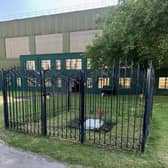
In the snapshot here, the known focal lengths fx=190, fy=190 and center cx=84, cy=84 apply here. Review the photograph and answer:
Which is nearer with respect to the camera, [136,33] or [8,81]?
[8,81]

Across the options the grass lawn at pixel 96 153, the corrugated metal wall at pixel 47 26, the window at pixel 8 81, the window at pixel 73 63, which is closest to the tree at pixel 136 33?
the window at pixel 73 63

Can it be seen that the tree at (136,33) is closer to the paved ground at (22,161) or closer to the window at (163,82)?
the window at (163,82)

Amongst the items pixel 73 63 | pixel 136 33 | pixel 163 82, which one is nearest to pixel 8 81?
pixel 136 33

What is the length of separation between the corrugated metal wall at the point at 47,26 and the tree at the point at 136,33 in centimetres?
716

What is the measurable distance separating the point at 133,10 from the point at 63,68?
10.2 metres

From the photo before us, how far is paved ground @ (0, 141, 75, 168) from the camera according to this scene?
11.3 ft

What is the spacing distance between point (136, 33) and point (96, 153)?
970 centimetres

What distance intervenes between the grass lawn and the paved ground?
210 mm

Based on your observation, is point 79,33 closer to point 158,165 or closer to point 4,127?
point 4,127

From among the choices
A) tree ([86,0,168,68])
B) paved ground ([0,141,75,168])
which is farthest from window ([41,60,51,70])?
paved ground ([0,141,75,168])

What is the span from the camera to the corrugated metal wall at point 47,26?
70.6ft

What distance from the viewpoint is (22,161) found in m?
3.63

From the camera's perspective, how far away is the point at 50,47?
2361cm

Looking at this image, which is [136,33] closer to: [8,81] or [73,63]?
[73,63]
